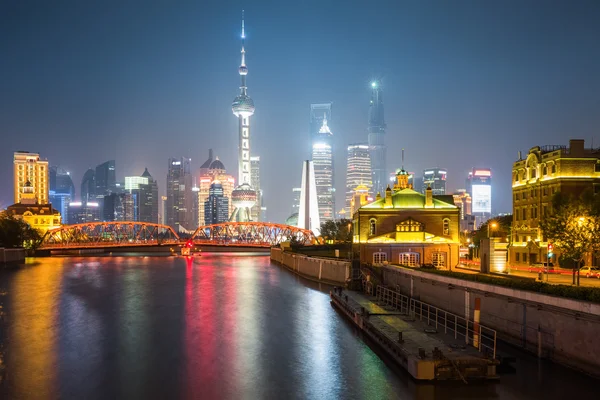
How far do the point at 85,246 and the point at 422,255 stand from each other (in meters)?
100

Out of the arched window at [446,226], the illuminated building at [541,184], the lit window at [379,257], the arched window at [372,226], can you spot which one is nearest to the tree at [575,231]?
the illuminated building at [541,184]

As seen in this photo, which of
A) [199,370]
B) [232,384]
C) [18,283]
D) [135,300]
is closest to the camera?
[232,384]

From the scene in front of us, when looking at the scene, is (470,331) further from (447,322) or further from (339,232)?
(339,232)

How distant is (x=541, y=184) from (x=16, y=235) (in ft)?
349

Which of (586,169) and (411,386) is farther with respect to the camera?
(586,169)

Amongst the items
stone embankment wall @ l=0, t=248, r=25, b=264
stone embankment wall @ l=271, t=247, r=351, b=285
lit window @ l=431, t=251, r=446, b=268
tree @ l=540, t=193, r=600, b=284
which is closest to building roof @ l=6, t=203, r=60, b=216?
stone embankment wall @ l=0, t=248, r=25, b=264

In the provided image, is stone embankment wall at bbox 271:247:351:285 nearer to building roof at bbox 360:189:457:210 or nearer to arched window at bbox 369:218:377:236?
arched window at bbox 369:218:377:236

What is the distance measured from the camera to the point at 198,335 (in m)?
39.2

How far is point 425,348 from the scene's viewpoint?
89.7ft

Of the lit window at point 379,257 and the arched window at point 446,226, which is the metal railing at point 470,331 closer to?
the lit window at point 379,257

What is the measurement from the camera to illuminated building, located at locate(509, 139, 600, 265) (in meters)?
60.1

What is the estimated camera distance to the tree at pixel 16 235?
382ft

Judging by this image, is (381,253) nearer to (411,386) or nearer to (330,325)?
(330,325)

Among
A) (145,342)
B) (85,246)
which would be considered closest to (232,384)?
(145,342)
